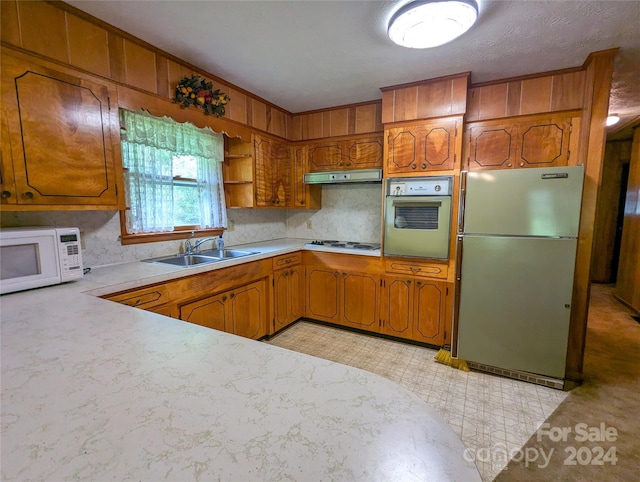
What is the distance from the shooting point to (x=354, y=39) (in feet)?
6.36

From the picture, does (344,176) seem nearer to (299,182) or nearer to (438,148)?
(299,182)

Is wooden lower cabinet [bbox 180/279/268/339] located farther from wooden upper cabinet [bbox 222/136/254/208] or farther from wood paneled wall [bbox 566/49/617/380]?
wood paneled wall [bbox 566/49/617/380]

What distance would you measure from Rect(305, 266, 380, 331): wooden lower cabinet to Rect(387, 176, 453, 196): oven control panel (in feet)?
2.90

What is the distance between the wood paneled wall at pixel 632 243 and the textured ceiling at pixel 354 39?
1.69 meters

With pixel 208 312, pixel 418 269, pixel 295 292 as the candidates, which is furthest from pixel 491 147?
pixel 208 312

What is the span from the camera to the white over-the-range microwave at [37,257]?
1.43m

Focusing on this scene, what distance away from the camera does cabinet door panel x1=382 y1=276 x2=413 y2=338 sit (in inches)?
112

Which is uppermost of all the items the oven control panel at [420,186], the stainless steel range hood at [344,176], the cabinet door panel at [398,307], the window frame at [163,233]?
the stainless steel range hood at [344,176]

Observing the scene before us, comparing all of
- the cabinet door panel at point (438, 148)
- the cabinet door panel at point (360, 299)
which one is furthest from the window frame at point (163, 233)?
the cabinet door panel at point (438, 148)

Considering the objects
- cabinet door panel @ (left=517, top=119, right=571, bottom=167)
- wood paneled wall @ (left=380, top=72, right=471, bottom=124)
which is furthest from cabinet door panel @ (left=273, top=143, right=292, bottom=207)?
cabinet door panel @ (left=517, top=119, right=571, bottom=167)

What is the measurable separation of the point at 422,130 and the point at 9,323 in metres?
2.93

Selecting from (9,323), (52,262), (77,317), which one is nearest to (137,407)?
(77,317)

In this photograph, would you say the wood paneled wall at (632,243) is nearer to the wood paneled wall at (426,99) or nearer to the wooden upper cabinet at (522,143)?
the wooden upper cabinet at (522,143)

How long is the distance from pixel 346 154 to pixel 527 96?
1.67 meters
